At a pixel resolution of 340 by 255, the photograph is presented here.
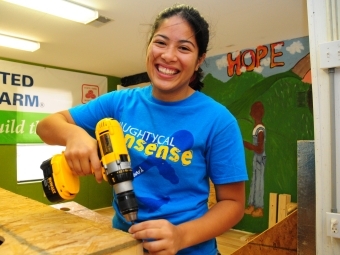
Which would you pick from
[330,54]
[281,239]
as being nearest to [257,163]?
[281,239]

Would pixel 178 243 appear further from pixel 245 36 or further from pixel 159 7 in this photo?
pixel 245 36

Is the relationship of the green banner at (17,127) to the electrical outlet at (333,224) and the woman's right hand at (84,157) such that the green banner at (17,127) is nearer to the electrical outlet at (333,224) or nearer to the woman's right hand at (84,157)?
the woman's right hand at (84,157)

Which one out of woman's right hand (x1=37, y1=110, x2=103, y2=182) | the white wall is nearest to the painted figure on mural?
the white wall

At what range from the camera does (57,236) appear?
71cm

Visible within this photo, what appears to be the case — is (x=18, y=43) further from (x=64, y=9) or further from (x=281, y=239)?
(x=281, y=239)

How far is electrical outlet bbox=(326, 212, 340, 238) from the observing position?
137 centimetres

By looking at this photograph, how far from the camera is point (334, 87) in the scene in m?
1.37

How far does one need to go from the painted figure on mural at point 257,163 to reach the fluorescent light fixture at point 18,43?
10.6 ft

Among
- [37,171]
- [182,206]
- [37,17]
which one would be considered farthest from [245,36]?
[37,171]

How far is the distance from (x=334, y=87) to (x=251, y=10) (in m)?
1.90

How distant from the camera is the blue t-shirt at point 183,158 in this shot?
3.02 ft

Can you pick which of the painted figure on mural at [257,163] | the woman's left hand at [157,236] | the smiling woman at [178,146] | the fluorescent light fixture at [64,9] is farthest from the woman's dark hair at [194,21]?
the painted figure on mural at [257,163]

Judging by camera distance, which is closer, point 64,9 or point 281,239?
point 281,239

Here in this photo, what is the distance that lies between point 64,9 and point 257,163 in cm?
314
